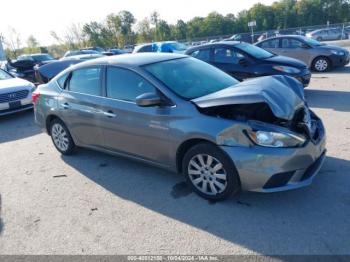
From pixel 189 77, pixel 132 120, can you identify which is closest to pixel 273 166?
pixel 189 77

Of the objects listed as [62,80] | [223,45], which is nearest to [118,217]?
[62,80]

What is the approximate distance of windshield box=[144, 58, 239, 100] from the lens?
3951 mm

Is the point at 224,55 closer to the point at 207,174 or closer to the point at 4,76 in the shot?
the point at 207,174

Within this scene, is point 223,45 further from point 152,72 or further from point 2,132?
point 2,132

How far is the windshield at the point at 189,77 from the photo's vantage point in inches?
156

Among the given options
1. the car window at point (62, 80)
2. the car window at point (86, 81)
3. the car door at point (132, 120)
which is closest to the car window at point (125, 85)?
the car door at point (132, 120)

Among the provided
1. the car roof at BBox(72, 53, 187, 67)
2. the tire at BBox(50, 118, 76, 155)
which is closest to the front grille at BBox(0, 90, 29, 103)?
the tire at BBox(50, 118, 76, 155)

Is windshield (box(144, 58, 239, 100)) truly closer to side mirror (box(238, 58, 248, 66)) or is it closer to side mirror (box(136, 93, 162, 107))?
side mirror (box(136, 93, 162, 107))

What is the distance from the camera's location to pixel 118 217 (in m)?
3.58

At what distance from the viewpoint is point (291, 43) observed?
12.0m

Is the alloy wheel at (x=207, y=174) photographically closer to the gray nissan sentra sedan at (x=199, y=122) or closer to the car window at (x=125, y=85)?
the gray nissan sentra sedan at (x=199, y=122)

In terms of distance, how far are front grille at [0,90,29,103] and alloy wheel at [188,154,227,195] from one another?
695 cm

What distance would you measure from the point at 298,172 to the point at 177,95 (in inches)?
62.1

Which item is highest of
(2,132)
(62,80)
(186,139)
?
(62,80)
